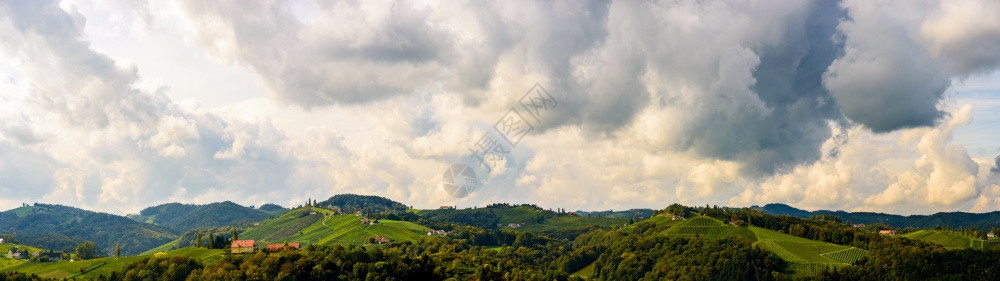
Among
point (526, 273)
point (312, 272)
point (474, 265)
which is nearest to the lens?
point (312, 272)

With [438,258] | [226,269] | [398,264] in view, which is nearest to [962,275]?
[438,258]

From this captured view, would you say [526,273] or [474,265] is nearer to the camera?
[526,273]

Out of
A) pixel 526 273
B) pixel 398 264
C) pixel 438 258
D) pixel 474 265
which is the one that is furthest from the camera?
pixel 438 258

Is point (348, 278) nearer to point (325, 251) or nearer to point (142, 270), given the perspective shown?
point (325, 251)

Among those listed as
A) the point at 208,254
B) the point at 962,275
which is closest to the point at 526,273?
the point at 208,254

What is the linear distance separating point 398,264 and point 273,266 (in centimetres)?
2789

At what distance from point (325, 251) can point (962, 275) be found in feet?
629

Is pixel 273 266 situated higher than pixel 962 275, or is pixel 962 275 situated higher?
pixel 273 266

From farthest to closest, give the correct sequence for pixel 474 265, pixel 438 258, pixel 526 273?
1. pixel 438 258
2. pixel 474 265
3. pixel 526 273

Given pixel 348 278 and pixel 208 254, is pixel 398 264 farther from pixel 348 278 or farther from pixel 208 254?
pixel 208 254

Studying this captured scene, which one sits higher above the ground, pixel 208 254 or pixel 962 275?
pixel 208 254

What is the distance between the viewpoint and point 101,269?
190250 millimetres

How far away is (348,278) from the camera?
465 ft

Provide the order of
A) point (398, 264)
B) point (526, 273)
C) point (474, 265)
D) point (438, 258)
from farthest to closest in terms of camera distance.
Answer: point (438, 258) → point (474, 265) → point (526, 273) → point (398, 264)
